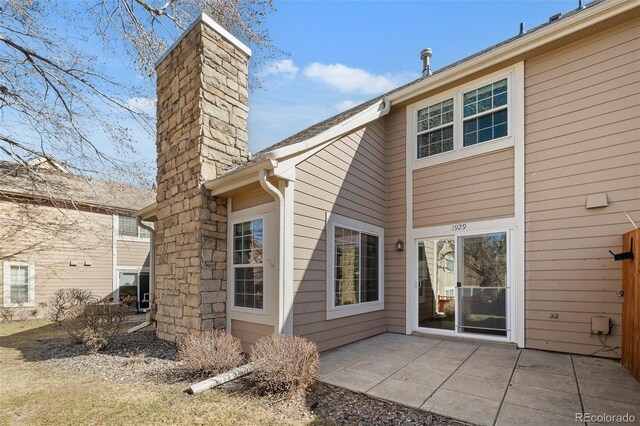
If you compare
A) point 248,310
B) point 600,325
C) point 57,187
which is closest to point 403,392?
point 248,310

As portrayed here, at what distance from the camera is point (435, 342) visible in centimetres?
597

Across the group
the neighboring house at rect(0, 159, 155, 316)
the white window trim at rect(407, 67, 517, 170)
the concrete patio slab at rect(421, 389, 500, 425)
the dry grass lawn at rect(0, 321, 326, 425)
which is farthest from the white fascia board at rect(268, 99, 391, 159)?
the neighboring house at rect(0, 159, 155, 316)

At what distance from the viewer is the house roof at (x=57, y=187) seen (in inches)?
316

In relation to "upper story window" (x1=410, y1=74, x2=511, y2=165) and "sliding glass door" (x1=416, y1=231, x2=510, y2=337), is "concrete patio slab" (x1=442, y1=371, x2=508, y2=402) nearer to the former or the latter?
"sliding glass door" (x1=416, y1=231, x2=510, y2=337)

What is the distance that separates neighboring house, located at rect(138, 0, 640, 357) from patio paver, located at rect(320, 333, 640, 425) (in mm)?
631

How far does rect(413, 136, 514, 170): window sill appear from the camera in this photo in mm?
5923

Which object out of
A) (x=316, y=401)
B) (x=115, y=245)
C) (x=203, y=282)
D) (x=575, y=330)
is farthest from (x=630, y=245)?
(x=115, y=245)

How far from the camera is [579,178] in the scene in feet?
17.1

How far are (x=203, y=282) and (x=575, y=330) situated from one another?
6055 mm

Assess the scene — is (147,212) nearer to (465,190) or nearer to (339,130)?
(339,130)

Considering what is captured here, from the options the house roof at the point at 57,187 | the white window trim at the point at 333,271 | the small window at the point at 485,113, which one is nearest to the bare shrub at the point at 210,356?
the white window trim at the point at 333,271

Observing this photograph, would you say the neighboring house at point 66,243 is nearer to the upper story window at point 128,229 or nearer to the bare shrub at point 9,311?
the upper story window at point 128,229

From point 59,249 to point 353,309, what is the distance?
12.0 meters

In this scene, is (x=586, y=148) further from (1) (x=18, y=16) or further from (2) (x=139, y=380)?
(1) (x=18, y=16)
